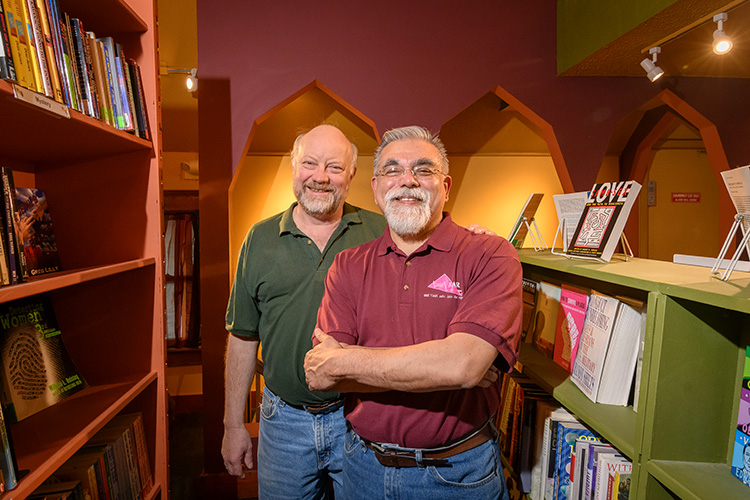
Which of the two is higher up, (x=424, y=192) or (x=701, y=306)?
(x=424, y=192)

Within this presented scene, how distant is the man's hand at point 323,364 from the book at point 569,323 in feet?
2.84

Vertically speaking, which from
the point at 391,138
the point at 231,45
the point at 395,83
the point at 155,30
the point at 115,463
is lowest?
the point at 115,463

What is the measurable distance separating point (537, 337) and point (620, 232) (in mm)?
739

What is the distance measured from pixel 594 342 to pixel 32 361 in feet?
5.56

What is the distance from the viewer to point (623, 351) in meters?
1.27

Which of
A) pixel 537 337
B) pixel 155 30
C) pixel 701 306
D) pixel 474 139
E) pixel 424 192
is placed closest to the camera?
pixel 701 306

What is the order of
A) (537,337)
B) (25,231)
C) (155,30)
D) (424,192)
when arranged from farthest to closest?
(537,337), (155,30), (424,192), (25,231)

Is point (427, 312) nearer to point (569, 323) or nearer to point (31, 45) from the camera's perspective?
point (569, 323)

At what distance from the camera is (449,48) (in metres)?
2.73

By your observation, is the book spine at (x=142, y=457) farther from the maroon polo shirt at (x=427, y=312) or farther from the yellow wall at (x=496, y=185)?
the yellow wall at (x=496, y=185)

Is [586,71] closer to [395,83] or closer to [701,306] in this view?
[395,83]

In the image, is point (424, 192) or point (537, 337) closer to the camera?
point (424, 192)

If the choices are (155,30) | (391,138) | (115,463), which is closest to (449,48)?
(391,138)

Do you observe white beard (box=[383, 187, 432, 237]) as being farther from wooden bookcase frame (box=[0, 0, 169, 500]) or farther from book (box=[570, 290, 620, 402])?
wooden bookcase frame (box=[0, 0, 169, 500])
